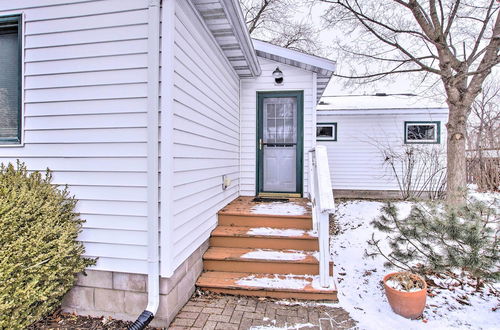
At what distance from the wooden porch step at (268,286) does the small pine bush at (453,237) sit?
91cm

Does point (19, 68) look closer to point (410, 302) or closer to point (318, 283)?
point (318, 283)

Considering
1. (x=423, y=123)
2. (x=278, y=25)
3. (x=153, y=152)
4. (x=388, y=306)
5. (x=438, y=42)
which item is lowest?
(x=388, y=306)

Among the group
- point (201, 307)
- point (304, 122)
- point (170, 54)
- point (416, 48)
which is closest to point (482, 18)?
point (416, 48)

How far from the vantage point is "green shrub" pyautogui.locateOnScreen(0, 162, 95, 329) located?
1896 millimetres

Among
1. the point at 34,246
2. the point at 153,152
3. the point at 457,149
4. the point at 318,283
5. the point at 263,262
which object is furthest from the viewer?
the point at 457,149

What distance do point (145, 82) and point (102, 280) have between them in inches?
67.5

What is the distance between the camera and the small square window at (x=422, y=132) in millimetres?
9166

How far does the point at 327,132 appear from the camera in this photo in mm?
9898

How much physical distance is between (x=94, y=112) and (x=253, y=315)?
2210mm

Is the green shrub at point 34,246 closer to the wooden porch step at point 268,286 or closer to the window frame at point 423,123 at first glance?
the wooden porch step at point 268,286

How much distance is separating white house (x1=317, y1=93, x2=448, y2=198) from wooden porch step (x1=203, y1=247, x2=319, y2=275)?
6.84 meters

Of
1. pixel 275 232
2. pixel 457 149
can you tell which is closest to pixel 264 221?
pixel 275 232

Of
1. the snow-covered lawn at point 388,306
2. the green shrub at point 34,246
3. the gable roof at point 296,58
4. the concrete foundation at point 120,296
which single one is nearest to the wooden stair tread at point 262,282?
the snow-covered lawn at point 388,306

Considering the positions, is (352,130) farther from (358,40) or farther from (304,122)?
(304,122)
